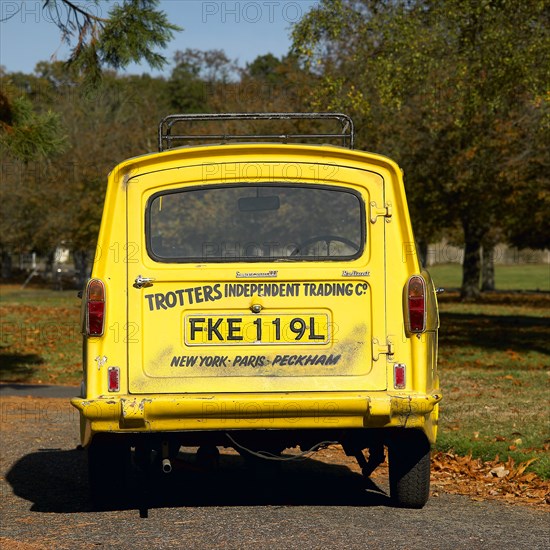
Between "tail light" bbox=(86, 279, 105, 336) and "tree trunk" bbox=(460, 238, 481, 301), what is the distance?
41295 millimetres

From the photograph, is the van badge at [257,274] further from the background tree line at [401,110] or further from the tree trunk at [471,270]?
the tree trunk at [471,270]

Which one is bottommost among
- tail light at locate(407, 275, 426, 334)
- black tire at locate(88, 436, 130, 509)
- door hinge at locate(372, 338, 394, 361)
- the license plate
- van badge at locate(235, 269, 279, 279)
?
black tire at locate(88, 436, 130, 509)

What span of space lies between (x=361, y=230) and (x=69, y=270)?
84.1 meters

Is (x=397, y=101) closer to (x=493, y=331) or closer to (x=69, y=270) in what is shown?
(x=493, y=331)

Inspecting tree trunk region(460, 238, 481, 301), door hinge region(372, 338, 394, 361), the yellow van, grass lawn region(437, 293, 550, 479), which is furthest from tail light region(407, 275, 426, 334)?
tree trunk region(460, 238, 481, 301)

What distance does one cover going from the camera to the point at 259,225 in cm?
740

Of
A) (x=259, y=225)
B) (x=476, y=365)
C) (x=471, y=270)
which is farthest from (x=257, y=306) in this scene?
(x=471, y=270)

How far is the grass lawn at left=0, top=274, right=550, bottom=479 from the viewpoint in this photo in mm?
10727

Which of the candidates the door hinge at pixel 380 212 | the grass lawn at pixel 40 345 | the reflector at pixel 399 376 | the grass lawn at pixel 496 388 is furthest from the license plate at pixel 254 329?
the grass lawn at pixel 40 345

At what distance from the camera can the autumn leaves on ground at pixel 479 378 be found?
9.22 metres

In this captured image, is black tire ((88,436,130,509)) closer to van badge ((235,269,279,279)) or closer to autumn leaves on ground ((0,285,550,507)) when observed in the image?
van badge ((235,269,279,279))

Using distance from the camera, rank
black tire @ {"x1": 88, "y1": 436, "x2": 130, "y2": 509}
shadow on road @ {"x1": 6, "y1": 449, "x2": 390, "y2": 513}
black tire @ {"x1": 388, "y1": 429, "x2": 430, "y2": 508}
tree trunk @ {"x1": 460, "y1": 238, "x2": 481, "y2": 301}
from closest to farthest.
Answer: black tire @ {"x1": 388, "y1": 429, "x2": 430, "y2": 508}
black tire @ {"x1": 88, "y1": 436, "x2": 130, "y2": 509}
shadow on road @ {"x1": 6, "y1": 449, "x2": 390, "y2": 513}
tree trunk @ {"x1": 460, "y1": 238, "x2": 481, "y2": 301}

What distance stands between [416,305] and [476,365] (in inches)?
510

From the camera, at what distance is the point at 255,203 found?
24.3 feet
